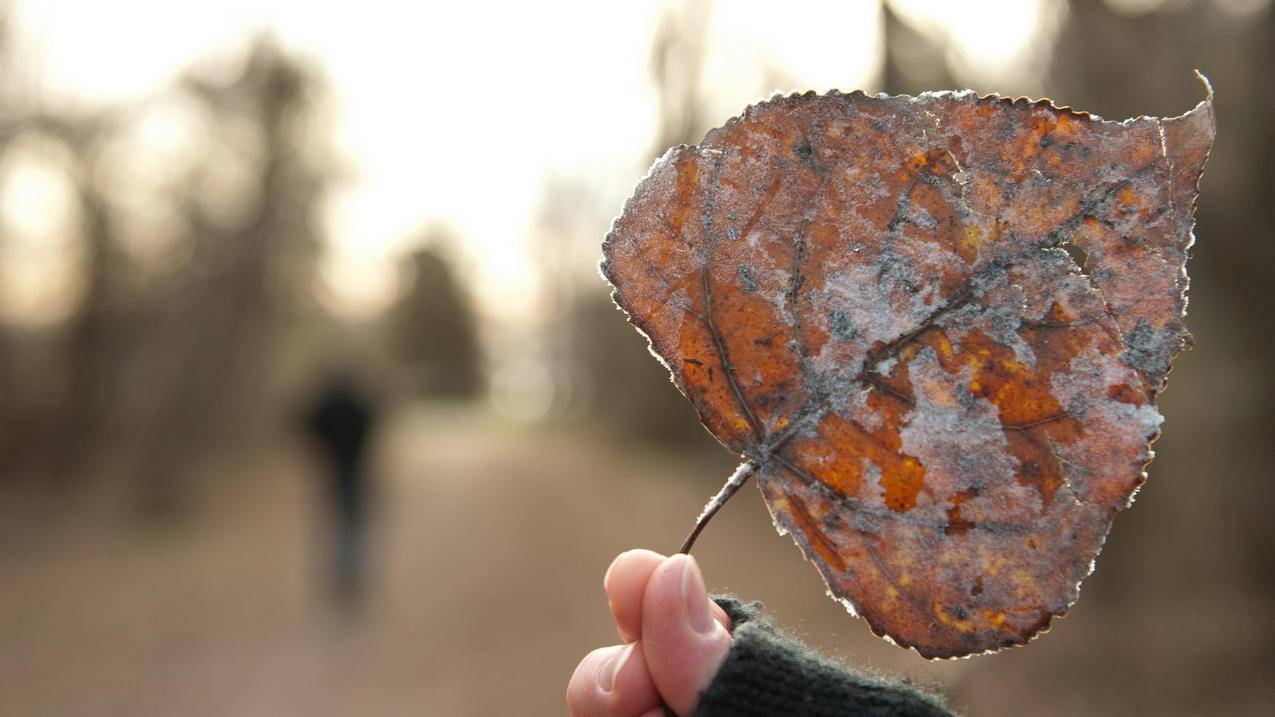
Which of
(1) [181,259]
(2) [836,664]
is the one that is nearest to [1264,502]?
(2) [836,664]

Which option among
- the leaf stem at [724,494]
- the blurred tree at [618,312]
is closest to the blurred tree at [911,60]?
the blurred tree at [618,312]

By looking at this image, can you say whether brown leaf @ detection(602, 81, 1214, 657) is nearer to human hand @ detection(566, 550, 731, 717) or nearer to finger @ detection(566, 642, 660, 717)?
human hand @ detection(566, 550, 731, 717)

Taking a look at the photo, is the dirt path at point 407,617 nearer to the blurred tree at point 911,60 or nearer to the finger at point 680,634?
the finger at point 680,634

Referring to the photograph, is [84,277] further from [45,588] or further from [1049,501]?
[1049,501]

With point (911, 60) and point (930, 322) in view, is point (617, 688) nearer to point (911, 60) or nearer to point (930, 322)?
point (930, 322)

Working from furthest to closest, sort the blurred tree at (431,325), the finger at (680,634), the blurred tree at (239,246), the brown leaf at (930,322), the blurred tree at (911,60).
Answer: the blurred tree at (431,325) < the blurred tree at (239,246) < the blurred tree at (911,60) < the finger at (680,634) < the brown leaf at (930,322)

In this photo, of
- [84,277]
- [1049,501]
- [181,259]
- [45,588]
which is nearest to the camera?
[1049,501]

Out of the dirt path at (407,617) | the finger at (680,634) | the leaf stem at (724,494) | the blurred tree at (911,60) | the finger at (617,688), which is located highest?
the blurred tree at (911,60)

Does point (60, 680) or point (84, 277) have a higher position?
point (84, 277)

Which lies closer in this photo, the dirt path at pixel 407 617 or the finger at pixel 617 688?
the finger at pixel 617 688
